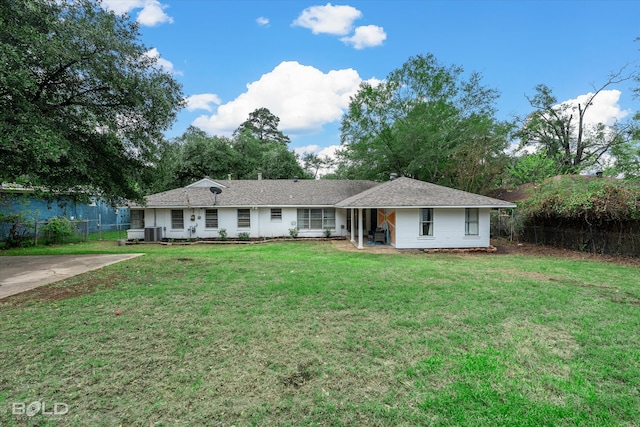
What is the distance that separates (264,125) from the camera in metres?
47.1

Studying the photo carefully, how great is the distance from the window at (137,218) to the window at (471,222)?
58.1ft

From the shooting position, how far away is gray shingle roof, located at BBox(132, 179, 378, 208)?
17.3 m

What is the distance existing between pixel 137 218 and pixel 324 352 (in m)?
17.3

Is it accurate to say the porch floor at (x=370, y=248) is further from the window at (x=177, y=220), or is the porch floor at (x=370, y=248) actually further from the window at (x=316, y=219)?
the window at (x=177, y=220)

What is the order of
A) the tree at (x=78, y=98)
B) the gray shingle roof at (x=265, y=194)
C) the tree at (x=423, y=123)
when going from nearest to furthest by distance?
the tree at (x=78, y=98)
the gray shingle roof at (x=265, y=194)
the tree at (x=423, y=123)

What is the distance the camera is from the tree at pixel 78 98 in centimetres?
699

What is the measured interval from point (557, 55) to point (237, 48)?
17.7 m

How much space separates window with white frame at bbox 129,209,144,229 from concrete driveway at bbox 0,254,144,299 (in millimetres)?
6016

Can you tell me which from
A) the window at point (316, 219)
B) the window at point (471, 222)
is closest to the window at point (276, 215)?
the window at point (316, 219)

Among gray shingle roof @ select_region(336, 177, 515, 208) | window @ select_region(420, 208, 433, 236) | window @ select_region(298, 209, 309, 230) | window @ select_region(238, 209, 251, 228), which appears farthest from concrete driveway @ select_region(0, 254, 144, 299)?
window @ select_region(420, 208, 433, 236)

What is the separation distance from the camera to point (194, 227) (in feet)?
57.3

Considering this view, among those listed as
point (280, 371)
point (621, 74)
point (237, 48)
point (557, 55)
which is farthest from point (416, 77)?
point (280, 371)

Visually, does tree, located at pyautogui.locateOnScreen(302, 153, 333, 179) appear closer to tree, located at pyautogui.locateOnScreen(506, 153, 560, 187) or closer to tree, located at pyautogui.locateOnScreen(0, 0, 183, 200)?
tree, located at pyautogui.locateOnScreen(506, 153, 560, 187)

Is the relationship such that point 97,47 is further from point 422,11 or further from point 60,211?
point 60,211
